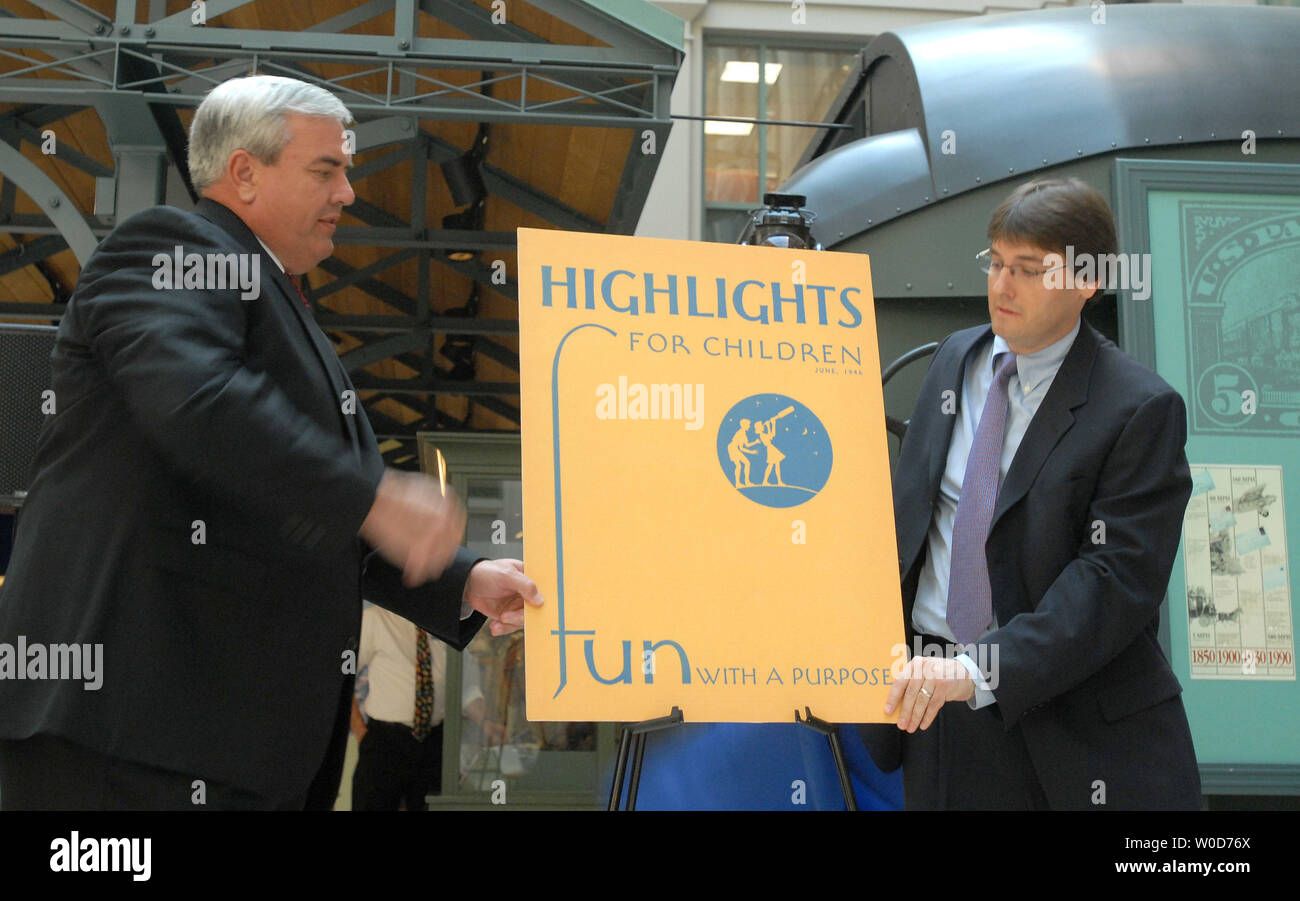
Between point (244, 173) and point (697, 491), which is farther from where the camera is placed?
point (697, 491)

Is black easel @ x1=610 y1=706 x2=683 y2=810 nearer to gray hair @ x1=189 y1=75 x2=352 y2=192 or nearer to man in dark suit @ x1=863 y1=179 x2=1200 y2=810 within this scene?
man in dark suit @ x1=863 y1=179 x2=1200 y2=810

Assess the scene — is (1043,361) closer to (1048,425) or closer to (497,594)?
(1048,425)

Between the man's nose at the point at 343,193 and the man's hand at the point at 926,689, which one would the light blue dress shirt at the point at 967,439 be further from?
the man's nose at the point at 343,193

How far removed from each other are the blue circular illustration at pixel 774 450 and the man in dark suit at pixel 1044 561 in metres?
0.33

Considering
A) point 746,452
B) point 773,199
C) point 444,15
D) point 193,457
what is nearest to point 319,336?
point 193,457

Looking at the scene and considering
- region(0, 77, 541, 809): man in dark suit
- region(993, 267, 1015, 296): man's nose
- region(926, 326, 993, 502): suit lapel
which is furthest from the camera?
region(926, 326, 993, 502): suit lapel

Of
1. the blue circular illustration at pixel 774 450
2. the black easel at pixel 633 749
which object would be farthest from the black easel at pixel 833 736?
the blue circular illustration at pixel 774 450

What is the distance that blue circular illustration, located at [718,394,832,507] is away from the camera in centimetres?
253

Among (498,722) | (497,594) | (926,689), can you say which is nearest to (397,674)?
(498,722)

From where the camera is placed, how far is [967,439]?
9.09 feet

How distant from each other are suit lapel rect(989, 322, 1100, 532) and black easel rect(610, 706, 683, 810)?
0.80 m

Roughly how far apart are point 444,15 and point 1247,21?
405 centimetres

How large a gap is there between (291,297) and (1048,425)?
158cm

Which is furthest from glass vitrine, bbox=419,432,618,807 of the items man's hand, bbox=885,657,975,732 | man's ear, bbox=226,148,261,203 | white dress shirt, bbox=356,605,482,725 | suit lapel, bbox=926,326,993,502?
man's hand, bbox=885,657,975,732
